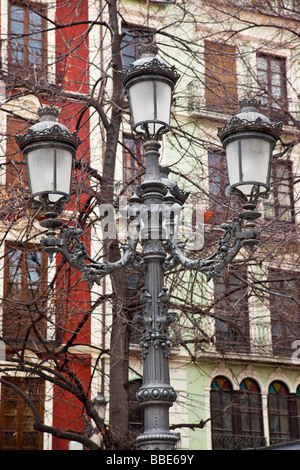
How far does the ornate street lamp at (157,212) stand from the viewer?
19.0 feet

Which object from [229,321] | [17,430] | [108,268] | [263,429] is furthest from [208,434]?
[108,268]

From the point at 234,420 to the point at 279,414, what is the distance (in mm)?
1555

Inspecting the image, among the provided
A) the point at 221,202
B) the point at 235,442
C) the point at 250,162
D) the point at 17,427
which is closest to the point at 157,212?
the point at 250,162

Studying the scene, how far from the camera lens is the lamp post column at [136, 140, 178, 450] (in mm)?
5484

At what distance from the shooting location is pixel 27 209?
11.3m

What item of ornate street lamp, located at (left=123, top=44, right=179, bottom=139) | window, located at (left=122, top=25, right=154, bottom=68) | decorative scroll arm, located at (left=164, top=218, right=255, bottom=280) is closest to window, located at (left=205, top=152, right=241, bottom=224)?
window, located at (left=122, top=25, right=154, bottom=68)

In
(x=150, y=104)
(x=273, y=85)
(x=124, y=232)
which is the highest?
(x=273, y=85)

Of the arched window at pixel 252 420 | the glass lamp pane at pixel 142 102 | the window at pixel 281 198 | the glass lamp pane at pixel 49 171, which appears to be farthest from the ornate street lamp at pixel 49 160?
the arched window at pixel 252 420

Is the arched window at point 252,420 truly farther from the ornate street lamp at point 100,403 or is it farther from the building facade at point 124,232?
the ornate street lamp at point 100,403

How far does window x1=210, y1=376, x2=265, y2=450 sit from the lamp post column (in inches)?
527

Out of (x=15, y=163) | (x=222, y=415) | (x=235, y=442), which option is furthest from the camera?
(x=235, y=442)

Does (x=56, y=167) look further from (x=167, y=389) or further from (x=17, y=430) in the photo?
(x=17, y=430)

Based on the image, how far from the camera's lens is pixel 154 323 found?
578 cm

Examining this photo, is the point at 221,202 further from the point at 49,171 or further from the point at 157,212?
the point at 49,171
